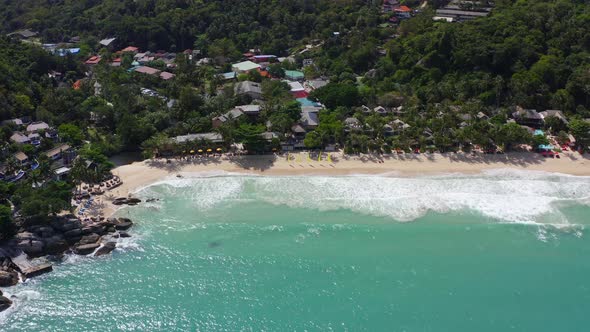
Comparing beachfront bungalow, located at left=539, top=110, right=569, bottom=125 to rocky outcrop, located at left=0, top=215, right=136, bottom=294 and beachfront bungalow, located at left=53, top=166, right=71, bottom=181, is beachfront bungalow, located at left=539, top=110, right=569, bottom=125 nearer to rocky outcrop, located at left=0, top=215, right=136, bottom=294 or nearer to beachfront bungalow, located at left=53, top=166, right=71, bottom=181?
rocky outcrop, located at left=0, top=215, right=136, bottom=294

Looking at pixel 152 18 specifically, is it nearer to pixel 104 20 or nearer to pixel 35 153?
pixel 104 20

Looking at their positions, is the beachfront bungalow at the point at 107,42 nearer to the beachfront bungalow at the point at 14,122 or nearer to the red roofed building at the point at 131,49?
the red roofed building at the point at 131,49

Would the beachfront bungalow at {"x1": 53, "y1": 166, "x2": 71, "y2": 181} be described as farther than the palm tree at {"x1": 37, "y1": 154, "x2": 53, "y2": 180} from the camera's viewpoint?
Yes

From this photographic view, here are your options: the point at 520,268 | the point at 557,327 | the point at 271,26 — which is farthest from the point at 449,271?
the point at 271,26

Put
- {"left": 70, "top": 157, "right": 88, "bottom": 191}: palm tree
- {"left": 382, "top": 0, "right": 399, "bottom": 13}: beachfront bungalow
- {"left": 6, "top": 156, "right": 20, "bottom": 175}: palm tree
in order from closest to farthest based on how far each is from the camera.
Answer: {"left": 70, "top": 157, "right": 88, "bottom": 191}: palm tree < {"left": 6, "top": 156, "right": 20, "bottom": 175}: palm tree < {"left": 382, "top": 0, "right": 399, "bottom": 13}: beachfront bungalow

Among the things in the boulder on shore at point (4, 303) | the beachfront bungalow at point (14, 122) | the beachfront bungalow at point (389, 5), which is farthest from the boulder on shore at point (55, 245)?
the beachfront bungalow at point (389, 5)

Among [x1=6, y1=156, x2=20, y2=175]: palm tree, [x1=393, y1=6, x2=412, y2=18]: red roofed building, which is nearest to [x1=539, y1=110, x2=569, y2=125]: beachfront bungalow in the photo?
[x1=393, y1=6, x2=412, y2=18]: red roofed building
